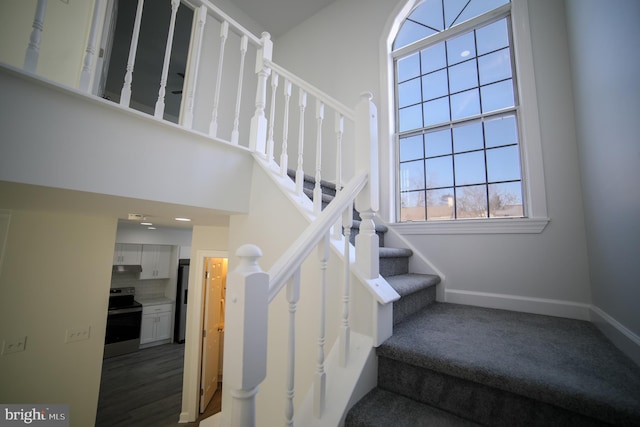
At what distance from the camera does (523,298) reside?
64.3 inches

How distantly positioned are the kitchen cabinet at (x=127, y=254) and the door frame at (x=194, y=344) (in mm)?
3740

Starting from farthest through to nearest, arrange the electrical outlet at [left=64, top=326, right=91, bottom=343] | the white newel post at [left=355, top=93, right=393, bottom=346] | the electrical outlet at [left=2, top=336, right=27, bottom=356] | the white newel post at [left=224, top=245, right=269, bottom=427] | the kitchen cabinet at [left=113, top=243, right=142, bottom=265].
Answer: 1. the kitchen cabinet at [left=113, top=243, right=142, bottom=265]
2. the electrical outlet at [left=64, top=326, right=91, bottom=343]
3. the electrical outlet at [left=2, top=336, right=27, bottom=356]
4. the white newel post at [left=355, top=93, right=393, bottom=346]
5. the white newel post at [left=224, top=245, right=269, bottom=427]

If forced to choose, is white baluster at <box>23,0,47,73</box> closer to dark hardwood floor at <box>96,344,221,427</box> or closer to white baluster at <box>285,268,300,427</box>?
white baluster at <box>285,268,300,427</box>

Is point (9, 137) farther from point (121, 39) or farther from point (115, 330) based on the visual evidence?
point (115, 330)

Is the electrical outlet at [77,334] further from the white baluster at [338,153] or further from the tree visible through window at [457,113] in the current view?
the tree visible through window at [457,113]

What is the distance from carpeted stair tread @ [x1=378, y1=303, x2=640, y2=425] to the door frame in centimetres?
285

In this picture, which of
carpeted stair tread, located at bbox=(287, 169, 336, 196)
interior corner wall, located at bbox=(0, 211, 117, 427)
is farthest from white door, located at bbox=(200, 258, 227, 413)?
carpeted stair tread, located at bbox=(287, 169, 336, 196)

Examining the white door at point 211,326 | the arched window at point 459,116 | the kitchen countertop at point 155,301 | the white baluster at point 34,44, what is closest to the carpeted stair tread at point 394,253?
the arched window at point 459,116

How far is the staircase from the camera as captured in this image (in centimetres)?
71

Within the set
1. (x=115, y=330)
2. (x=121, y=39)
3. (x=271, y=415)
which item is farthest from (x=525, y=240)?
(x=115, y=330)

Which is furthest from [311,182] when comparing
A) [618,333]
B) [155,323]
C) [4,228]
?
[155,323]

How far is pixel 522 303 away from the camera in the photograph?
1.63 metres

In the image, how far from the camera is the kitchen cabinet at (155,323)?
5773mm

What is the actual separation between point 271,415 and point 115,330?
6.04 m
